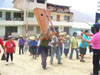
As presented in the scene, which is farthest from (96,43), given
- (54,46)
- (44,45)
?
(54,46)

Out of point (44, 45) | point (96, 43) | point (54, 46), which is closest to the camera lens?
point (96, 43)

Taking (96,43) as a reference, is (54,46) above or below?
below

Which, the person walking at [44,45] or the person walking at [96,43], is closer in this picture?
the person walking at [96,43]

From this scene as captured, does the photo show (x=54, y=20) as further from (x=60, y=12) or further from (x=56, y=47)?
(x=56, y=47)

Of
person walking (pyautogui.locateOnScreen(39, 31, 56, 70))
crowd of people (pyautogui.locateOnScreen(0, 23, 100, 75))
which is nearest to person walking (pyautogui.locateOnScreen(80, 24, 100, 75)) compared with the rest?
crowd of people (pyautogui.locateOnScreen(0, 23, 100, 75))

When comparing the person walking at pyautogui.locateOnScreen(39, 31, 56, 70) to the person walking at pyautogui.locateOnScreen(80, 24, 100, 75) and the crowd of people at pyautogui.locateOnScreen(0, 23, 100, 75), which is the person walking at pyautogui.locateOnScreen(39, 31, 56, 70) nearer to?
the crowd of people at pyautogui.locateOnScreen(0, 23, 100, 75)

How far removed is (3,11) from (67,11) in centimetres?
1356

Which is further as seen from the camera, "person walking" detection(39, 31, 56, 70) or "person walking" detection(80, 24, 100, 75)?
"person walking" detection(39, 31, 56, 70)

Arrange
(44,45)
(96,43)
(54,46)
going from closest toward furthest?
(96,43), (44,45), (54,46)

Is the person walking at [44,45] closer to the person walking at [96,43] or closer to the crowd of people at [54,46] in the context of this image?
the crowd of people at [54,46]

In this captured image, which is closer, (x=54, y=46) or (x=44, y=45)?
(x=44, y=45)

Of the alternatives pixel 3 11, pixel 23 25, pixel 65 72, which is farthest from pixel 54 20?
pixel 65 72

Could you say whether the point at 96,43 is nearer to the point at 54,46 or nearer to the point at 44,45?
the point at 44,45

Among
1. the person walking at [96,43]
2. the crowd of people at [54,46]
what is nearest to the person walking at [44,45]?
the crowd of people at [54,46]
